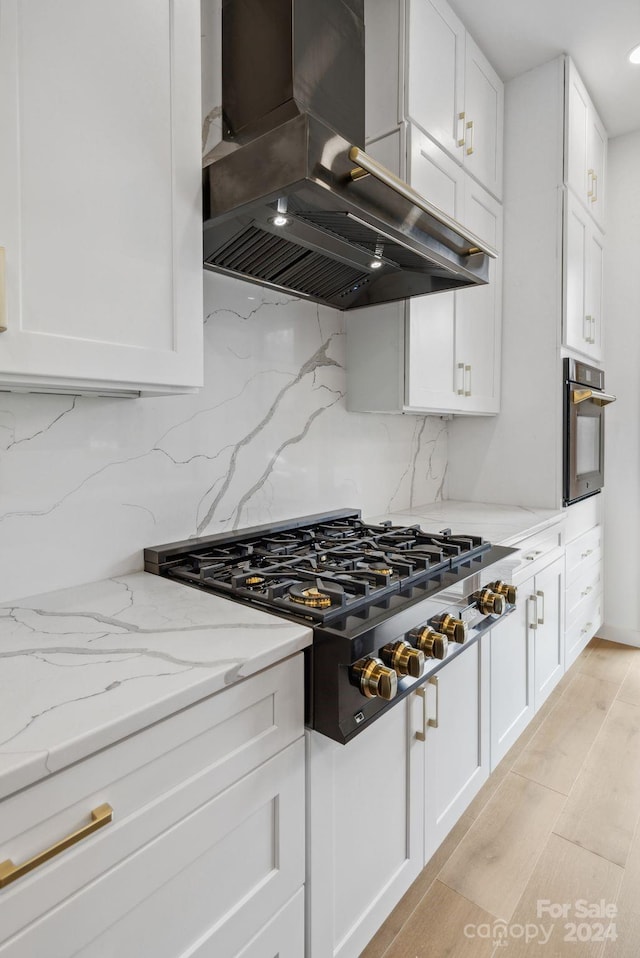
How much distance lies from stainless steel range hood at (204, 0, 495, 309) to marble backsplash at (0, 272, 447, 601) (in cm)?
23

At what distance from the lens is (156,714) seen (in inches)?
28.3

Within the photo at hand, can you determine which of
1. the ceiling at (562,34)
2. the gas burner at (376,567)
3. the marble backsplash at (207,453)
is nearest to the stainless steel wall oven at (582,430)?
the marble backsplash at (207,453)

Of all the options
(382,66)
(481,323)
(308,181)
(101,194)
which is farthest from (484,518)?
(101,194)

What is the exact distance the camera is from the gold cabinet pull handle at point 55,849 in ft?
1.91

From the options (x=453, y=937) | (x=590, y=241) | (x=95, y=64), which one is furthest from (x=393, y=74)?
(x=453, y=937)

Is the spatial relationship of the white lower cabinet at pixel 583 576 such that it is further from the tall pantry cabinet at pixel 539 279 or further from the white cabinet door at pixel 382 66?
the white cabinet door at pixel 382 66

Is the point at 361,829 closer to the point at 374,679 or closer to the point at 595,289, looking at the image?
the point at 374,679

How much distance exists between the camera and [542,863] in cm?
162

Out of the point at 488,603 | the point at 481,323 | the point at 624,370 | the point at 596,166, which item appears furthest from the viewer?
the point at 624,370

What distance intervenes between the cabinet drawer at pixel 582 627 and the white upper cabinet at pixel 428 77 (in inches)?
84.5

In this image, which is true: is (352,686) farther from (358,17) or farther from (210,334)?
(358,17)

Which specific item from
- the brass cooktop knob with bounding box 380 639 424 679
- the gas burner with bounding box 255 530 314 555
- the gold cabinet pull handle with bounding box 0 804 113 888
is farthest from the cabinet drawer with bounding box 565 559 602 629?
the gold cabinet pull handle with bounding box 0 804 113 888

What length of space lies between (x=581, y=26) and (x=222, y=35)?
5.50 feet

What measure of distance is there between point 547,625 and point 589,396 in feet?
3.66
